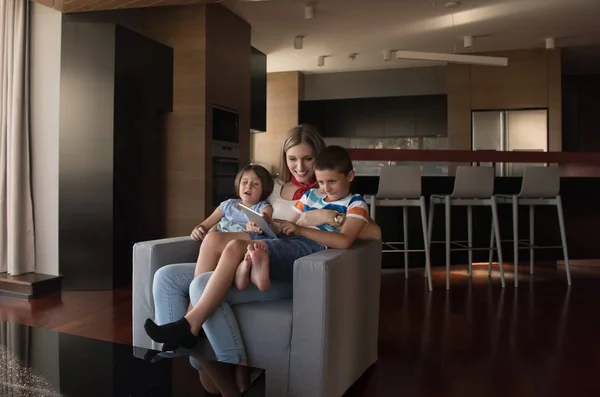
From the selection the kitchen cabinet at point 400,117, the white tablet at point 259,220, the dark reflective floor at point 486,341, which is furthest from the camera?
the kitchen cabinet at point 400,117

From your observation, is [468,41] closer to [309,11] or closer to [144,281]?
[309,11]

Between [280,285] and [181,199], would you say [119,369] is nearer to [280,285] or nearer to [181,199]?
[280,285]

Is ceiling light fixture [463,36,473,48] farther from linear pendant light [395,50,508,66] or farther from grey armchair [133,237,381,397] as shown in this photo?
grey armchair [133,237,381,397]

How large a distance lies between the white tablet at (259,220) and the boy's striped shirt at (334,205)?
192mm

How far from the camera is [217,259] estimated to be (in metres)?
1.88

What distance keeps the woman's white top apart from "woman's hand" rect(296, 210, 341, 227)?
23 centimetres

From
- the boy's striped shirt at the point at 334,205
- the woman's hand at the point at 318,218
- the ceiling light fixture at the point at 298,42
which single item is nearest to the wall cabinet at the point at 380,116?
the ceiling light fixture at the point at 298,42

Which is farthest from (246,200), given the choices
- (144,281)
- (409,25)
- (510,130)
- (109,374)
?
(510,130)

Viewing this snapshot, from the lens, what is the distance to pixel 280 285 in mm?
1840

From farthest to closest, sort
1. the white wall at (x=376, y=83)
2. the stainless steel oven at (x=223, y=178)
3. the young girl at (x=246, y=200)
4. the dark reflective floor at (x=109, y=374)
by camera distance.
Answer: the white wall at (x=376, y=83) < the stainless steel oven at (x=223, y=178) < the young girl at (x=246, y=200) < the dark reflective floor at (x=109, y=374)

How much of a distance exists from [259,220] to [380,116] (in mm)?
6222

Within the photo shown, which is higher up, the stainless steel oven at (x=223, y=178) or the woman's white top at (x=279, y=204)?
the stainless steel oven at (x=223, y=178)

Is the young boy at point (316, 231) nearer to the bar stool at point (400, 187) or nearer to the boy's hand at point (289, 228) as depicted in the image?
the boy's hand at point (289, 228)

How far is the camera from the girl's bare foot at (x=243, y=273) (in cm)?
168
